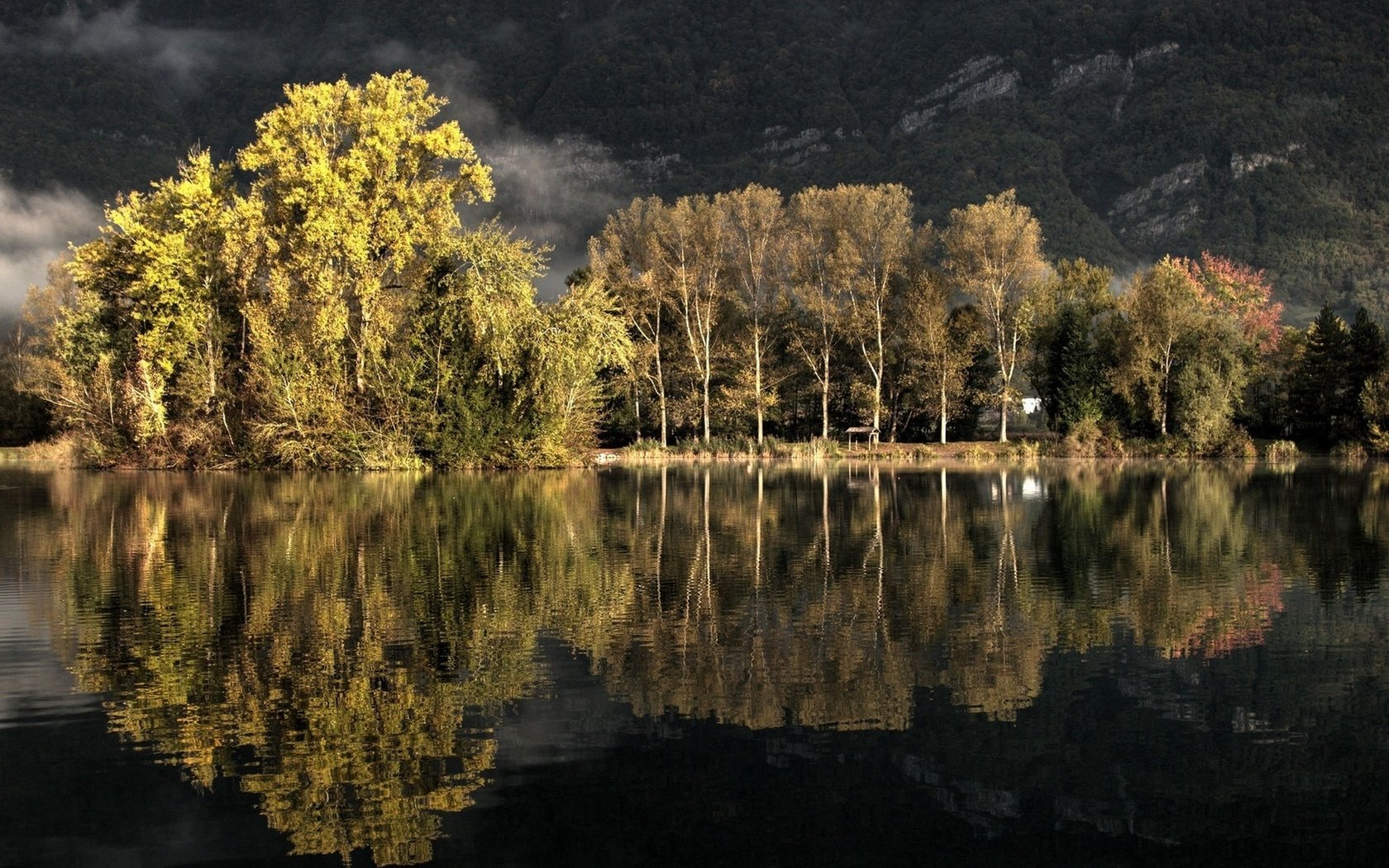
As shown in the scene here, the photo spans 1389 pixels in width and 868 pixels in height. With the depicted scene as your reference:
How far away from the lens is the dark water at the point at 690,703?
25.6 ft

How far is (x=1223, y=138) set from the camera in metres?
176

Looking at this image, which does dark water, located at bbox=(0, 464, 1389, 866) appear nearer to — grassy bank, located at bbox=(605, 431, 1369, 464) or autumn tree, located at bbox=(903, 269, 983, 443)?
grassy bank, located at bbox=(605, 431, 1369, 464)

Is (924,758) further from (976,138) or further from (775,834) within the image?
(976,138)

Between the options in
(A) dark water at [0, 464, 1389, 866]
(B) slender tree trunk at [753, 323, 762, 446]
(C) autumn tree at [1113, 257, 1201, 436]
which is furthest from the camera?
(B) slender tree trunk at [753, 323, 762, 446]

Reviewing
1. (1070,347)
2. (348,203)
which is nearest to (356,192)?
(348,203)

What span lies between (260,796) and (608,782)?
2.59 metres

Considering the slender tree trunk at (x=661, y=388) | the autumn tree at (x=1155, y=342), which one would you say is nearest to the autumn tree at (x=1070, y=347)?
the autumn tree at (x=1155, y=342)

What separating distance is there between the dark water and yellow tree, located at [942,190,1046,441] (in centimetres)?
5184

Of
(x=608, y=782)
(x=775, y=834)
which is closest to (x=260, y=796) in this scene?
(x=608, y=782)

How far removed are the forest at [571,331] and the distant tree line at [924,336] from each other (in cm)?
22

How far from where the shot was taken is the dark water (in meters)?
7.80

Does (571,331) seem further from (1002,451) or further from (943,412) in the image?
(1002,451)

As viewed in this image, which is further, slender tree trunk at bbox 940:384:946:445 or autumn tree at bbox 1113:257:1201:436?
slender tree trunk at bbox 940:384:946:445

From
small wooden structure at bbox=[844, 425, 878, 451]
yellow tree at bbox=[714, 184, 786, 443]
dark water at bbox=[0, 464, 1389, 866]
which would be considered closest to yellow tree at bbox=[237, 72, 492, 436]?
yellow tree at bbox=[714, 184, 786, 443]
